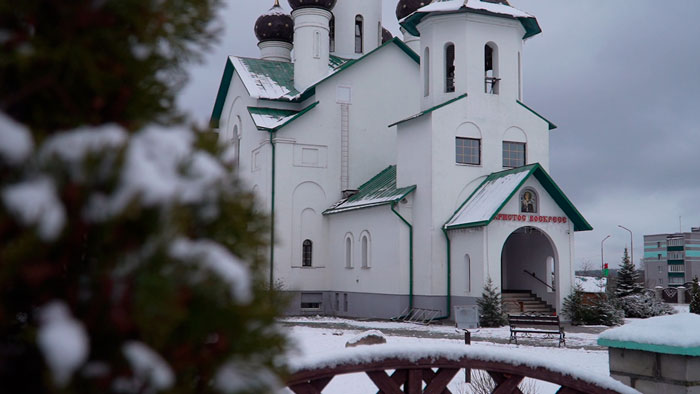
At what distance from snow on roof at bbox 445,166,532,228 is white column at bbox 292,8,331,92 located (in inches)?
379

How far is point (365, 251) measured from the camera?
24609mm

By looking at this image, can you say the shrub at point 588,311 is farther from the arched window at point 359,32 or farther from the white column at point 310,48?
the arched window at point 359,32

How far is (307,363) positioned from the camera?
3547 mm

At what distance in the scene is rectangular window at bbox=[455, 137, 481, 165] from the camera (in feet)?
74.8

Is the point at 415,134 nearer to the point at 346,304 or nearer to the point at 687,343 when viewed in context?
the point at 346,304

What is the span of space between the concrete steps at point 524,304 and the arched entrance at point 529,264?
0.28 m

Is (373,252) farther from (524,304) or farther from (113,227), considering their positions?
(113,227)

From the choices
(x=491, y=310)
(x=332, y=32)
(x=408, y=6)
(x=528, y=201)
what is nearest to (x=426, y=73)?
(x=528, y=201)

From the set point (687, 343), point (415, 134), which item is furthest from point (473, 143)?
point (687, 343)

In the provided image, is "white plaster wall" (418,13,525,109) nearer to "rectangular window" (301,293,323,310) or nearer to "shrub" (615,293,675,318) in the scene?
"rectangular window" (301,293,323,310)

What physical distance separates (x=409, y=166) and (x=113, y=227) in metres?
22.3

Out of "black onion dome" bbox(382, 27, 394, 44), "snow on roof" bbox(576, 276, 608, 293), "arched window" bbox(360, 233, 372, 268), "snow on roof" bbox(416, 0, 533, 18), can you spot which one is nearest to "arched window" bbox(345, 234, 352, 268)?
"arched window" bbox(360, 233, 372, 268)

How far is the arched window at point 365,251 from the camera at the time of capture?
24234 mm

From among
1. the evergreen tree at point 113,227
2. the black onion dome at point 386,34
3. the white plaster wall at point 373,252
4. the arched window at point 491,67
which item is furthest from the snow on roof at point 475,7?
the evergreen tree at point 113,227
